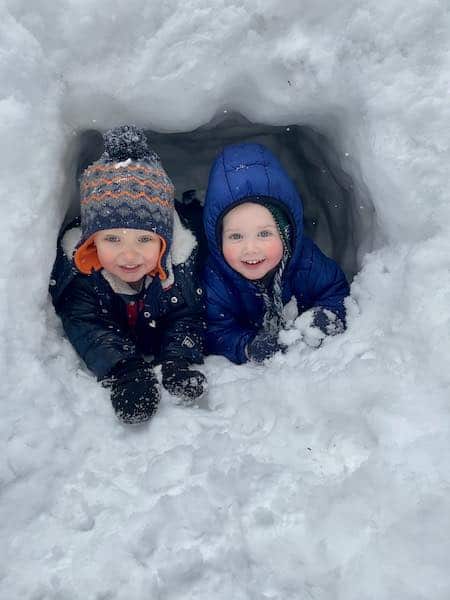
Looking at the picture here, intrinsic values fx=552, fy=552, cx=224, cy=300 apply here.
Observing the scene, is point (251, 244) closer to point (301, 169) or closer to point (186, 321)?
point (186, 321)

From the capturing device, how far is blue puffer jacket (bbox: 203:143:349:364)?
2.17 metres

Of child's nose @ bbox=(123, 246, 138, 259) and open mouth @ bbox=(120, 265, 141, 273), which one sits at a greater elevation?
child's nose @ bbox=(123, 246, 138, 259)

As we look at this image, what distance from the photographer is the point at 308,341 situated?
2049 mm

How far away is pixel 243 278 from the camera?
235 cm

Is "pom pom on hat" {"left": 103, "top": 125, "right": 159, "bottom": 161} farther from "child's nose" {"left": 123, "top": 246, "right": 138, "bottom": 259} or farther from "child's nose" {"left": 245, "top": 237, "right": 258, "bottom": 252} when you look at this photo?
"child's nose" {"left": 245, "top": 237, "right": 258, "bottom": 252}

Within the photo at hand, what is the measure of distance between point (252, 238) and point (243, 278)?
26cm

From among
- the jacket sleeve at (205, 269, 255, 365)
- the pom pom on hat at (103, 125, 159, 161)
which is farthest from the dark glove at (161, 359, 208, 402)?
the pom pom on hat at (103, 125, 159, 161)

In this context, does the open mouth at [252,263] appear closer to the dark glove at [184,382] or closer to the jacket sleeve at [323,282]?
the jacket sleeve at [323,282]

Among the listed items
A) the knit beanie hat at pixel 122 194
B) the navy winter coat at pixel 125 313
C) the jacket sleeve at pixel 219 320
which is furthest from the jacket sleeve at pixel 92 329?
the jacket sleeve at pixel 219 320

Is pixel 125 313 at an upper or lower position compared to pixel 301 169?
lower

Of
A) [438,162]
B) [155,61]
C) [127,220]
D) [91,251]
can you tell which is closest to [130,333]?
[91,251]

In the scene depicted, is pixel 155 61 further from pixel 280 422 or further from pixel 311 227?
pixel 311 227

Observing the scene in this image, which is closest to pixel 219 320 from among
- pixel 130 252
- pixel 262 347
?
pixel 262 347

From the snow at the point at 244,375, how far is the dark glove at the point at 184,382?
0.05m
